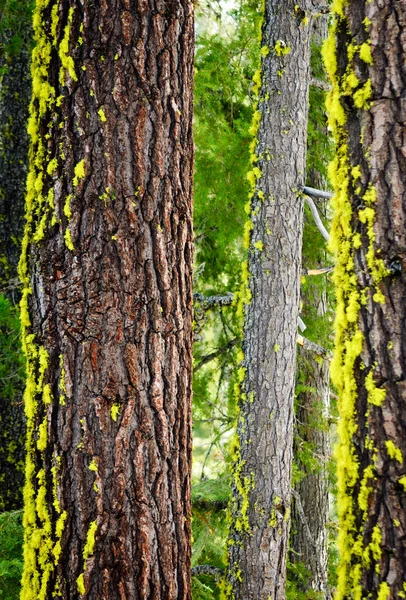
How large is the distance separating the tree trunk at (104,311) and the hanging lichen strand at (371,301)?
875 millimetres

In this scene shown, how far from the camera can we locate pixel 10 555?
3.45 m

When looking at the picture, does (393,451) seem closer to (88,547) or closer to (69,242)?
(88,547)

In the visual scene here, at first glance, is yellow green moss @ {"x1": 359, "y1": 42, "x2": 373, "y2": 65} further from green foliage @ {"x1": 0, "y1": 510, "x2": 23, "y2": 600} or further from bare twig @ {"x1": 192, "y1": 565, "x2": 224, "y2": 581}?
bare twig @ {"x1": 192, "y1": 565, "x2": 224, "y2": 581}

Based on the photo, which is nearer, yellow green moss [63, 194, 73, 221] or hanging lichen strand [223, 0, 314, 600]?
yellow green moss [63, 194, 73, 221]

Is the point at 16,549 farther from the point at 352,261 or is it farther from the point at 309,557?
the point at 309,557

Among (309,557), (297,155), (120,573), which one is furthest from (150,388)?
(309,557)

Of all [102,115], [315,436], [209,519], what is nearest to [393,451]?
[102,115]

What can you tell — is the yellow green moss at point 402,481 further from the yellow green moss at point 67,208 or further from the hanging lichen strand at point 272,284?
the hanging lichen strand at point 272,284

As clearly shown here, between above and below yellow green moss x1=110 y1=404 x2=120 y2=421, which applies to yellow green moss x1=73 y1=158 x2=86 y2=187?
above

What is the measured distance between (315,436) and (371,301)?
4412 millimetres

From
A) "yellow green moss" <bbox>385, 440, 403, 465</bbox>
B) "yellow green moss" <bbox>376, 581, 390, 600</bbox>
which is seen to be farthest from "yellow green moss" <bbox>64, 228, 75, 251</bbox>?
"yellow green moss" <bbox>376, 581, 390, 600</bbox>

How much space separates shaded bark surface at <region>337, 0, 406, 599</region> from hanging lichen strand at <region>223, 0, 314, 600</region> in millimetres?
2179

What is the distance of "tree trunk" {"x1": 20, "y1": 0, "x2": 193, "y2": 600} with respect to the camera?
7.57 feet

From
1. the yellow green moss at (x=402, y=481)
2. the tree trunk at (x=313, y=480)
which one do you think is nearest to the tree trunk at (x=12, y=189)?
the tree trunk at (x=313, y=480)
